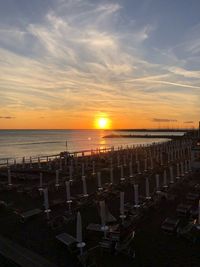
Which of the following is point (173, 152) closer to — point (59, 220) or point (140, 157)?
point (140, 157)

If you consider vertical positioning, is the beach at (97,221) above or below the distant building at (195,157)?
below

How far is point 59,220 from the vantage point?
10.4 meters

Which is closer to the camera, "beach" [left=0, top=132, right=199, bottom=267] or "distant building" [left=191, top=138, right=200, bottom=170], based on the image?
"beach" [left=0, top=132, right=199, bottom=267]

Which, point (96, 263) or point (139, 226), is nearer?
point (96, 263)

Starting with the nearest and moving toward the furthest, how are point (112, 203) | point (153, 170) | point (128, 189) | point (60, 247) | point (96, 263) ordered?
point (96, 263) < point (60, 247) < point (112, 203) < point (128, 189) < point (153, 170)

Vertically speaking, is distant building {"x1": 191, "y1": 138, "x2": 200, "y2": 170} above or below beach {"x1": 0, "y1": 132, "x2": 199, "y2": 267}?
above

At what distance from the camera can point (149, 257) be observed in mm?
7777

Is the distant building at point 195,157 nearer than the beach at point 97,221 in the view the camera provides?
No

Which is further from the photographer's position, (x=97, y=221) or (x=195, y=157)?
(x=195, y=157)

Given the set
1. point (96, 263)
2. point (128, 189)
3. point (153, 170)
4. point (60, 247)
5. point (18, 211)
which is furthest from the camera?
point (153, 170)

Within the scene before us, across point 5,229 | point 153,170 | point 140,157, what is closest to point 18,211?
point 5,229

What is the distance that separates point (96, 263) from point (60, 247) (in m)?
1.40

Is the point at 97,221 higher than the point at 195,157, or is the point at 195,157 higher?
the point at 195,157

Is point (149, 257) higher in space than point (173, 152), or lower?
lower
